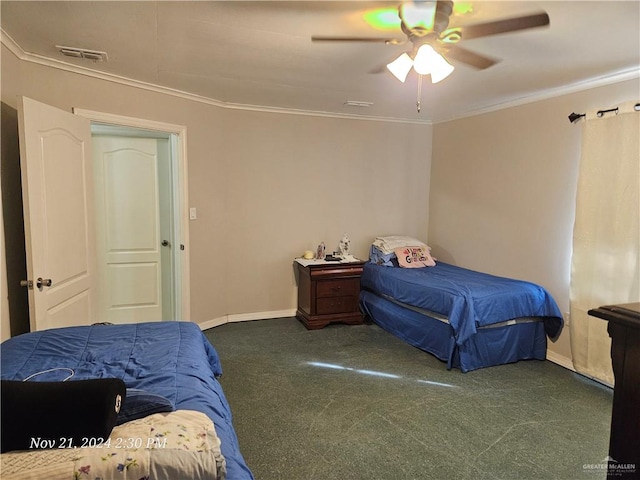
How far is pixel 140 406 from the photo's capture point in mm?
1223

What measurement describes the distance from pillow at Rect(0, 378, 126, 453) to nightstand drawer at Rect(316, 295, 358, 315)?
3194 mm

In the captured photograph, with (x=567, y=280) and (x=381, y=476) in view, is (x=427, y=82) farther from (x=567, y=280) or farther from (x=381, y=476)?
(x=381, y=476)

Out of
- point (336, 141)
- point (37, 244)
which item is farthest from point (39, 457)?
point (336, 141)

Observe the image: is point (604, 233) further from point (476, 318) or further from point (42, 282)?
point (42, 282)

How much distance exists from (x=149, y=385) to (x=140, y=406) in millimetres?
267

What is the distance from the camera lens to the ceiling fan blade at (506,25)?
1.70 metres

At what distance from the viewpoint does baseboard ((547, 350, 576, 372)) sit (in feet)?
10.9

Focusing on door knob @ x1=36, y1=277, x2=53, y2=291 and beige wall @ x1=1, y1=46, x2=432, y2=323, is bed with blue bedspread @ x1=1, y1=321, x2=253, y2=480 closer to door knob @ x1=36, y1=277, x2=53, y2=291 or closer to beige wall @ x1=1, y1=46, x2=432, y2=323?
door knob @ x1=36, y1=277, x2=53, y2=291

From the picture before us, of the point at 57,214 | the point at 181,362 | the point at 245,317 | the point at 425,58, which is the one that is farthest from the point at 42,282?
the point at 425,58

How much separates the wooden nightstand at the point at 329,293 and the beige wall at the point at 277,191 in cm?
43

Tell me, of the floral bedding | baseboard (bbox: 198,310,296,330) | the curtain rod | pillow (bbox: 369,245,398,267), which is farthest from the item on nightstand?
the floral bedding

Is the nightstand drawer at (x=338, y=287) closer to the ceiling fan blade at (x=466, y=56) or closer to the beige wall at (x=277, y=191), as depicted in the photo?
the beige wall at (x=277, y=191)

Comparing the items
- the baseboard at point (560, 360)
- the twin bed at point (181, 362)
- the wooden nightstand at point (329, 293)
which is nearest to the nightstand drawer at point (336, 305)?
the wooden nightstand at point (329, 293)

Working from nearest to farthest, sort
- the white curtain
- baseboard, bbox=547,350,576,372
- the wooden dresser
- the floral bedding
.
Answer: the floral bedding < the wooden dresser < the white curtain < baseboard, bbox=547,350,576,372
